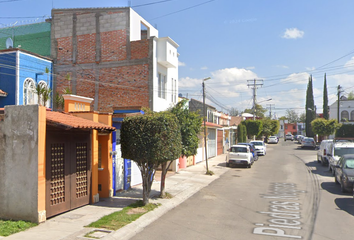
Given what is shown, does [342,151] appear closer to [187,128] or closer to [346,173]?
[346,173]

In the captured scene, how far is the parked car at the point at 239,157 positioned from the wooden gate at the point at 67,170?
14894 millimetres

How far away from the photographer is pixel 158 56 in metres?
19.9

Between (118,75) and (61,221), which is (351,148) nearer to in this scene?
(118,75)

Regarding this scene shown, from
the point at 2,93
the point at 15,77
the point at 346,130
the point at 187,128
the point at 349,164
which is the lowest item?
the point at 349,164

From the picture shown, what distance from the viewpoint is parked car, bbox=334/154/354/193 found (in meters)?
12.7

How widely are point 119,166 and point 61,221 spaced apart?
4.55 metres

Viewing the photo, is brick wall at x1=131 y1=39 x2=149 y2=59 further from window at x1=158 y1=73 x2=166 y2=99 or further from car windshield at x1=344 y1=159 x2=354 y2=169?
car windshield at x1=344 y1=159 x2=354 y2=169

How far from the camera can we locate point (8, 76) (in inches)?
653

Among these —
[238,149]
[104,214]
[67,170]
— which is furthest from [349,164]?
[67,170]

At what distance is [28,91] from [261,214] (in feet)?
46.1

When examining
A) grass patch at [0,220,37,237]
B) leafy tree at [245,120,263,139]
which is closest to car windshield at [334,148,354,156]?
grass patch at [0,220,37,237]

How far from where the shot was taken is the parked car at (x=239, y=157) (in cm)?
2341

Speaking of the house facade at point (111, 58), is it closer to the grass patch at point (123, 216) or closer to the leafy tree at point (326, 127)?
the grass patch at point (123, 216)

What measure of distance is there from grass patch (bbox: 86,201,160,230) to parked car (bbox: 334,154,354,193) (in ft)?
25.8
